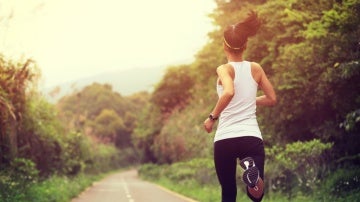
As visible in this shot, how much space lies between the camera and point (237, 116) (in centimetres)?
385

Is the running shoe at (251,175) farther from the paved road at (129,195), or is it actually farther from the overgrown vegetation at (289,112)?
the paved road at (129,195)

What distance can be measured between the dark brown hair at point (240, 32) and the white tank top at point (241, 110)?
0.43 feet

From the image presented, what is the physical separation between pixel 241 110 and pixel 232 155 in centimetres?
32

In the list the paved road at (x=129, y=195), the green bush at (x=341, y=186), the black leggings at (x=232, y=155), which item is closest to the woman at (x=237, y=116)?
the black leggings at (x=232, y=155)

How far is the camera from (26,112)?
680 inches

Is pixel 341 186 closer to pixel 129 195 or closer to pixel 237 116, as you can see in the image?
pixel 237 116

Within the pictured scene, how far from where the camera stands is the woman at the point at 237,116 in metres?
3.76

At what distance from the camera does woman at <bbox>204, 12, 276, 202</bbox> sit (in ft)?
12.3

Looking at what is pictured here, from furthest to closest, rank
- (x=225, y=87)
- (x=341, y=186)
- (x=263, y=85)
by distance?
(x=341, y=186) < (x=263, y=85) < (x=225, y=87)

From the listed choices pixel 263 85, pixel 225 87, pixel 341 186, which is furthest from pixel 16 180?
pixel 225 87

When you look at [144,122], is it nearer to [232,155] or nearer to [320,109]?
[320,109]

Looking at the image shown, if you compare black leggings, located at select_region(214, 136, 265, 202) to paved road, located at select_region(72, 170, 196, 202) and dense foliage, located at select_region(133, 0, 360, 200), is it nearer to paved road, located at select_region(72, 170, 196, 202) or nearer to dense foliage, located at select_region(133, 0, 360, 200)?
dense foliage, located at select_region(133, 0, 360, 200)

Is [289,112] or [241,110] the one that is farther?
[289,112]

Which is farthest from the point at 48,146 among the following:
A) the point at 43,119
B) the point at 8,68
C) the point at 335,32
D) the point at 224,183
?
the point at 224,183
